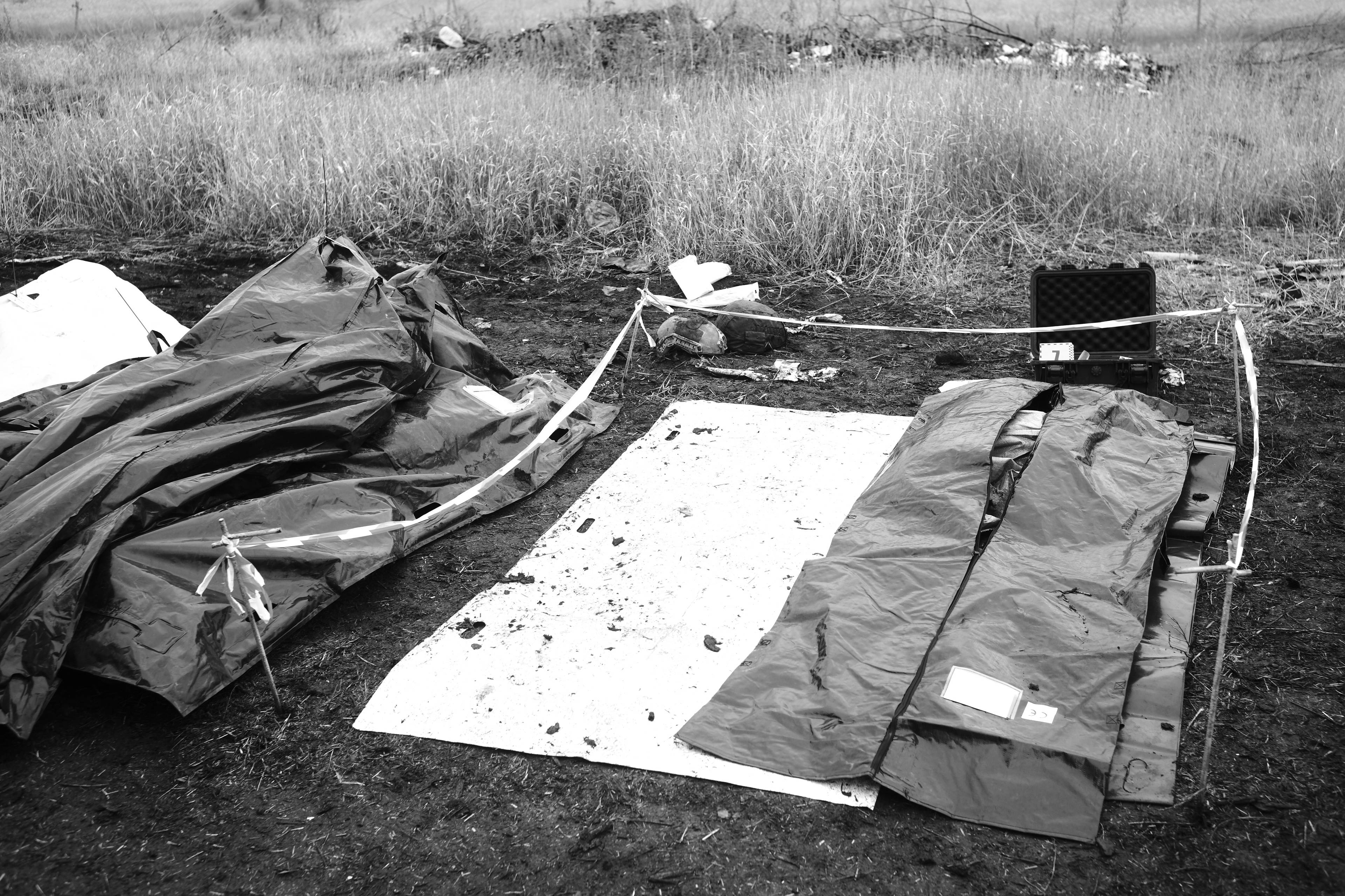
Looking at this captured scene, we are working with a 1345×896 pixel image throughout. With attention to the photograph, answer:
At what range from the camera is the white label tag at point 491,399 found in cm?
399

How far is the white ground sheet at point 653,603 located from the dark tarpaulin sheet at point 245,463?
1.40 feet

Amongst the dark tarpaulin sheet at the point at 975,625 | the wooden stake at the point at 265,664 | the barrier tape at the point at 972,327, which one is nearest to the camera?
the dark tarpaulin sheet at the point at 975,625

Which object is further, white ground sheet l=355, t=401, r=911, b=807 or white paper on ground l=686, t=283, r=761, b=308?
white paper on ground l=686, t=283, r=761, b=308

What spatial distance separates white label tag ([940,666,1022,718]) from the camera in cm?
234

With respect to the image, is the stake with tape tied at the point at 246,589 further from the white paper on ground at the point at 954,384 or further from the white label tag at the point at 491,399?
the white paper on ground at the point at 954,384

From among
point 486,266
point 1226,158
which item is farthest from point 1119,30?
point 486,266

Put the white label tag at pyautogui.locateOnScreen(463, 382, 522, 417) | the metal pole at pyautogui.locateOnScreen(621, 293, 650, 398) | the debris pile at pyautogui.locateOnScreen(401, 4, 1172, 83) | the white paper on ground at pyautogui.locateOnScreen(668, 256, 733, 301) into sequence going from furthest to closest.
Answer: the debris pile at pyautogui.locateOnScreen(401, 4, 1172, 83)
the white paper on ground at pyautogui.locateOnScreen(668, 256, 733, 301)
the metal pole at pyautogui.locateOnScreen(621, 293, 650, 398)
the white label tag at pyautogui.locateOnScreen(463, 382, 522, 417)

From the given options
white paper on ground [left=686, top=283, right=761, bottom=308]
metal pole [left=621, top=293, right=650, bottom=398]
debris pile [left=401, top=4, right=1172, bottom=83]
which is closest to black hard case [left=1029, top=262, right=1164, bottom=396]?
white paper on ground [left=686, top=283, right=761, bottom=308]

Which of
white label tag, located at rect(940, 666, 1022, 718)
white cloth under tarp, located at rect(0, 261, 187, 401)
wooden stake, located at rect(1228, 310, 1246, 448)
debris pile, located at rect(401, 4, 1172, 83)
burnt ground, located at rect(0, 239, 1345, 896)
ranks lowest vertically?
burnt ground, located at rect(0, 239, 1345, 896)

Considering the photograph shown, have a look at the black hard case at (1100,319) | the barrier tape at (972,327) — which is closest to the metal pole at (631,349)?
the barrier tape at (972,327)

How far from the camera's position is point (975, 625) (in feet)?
8.55

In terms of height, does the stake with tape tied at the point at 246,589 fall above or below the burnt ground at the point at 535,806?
above

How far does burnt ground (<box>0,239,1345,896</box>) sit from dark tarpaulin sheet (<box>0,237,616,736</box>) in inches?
6.1

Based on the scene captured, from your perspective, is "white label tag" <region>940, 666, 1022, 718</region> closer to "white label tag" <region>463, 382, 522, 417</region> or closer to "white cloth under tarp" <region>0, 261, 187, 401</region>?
"white label tag" <region>463, 382, 522, 417</region>
